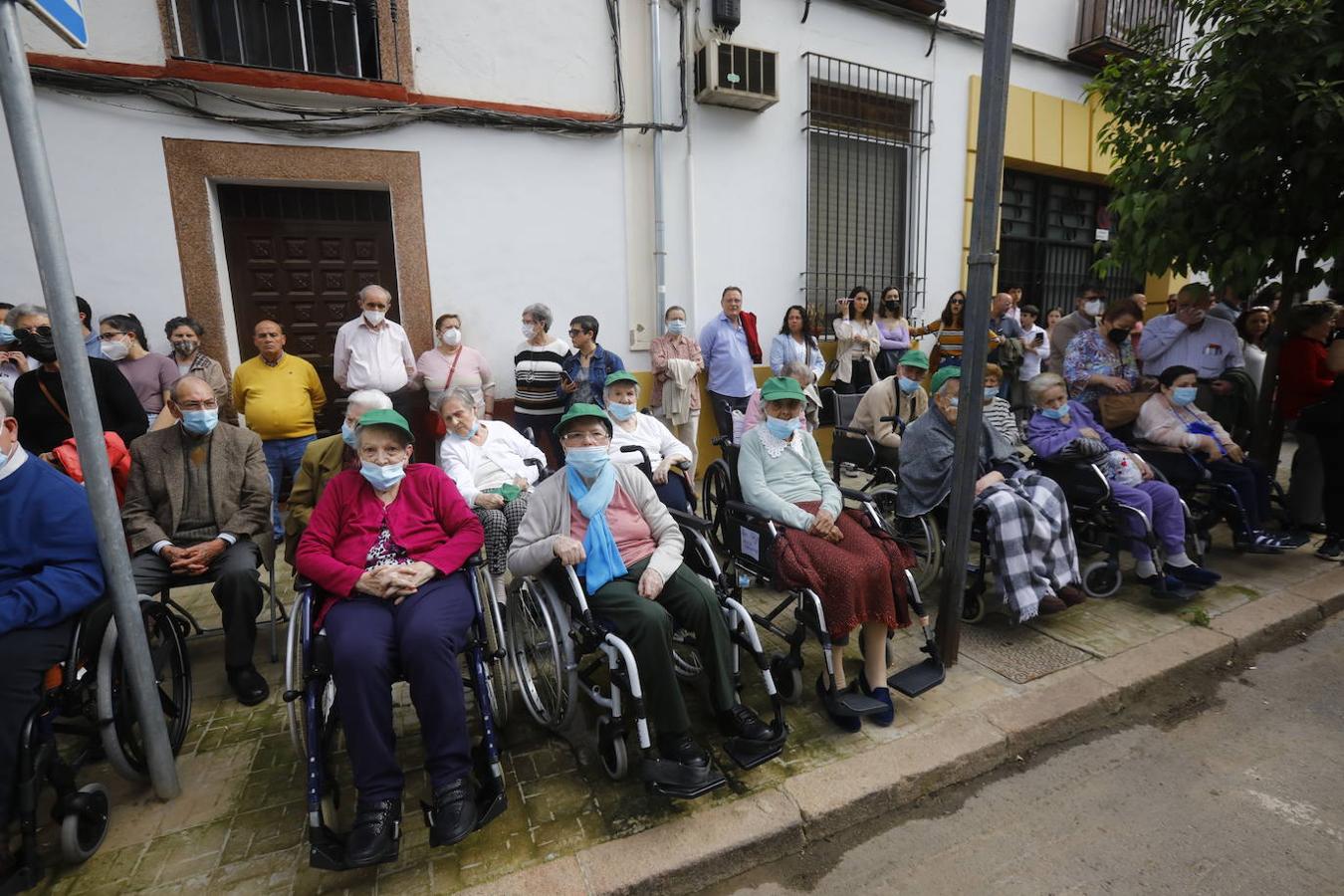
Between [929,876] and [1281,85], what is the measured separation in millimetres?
4490

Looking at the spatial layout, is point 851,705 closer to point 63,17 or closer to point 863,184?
point 63,17

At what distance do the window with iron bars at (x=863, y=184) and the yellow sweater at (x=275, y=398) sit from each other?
476cm

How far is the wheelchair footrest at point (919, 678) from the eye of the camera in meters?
2.89

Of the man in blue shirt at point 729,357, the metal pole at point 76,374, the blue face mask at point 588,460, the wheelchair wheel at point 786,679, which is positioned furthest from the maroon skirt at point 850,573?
the man in blue shirt at point 729,357

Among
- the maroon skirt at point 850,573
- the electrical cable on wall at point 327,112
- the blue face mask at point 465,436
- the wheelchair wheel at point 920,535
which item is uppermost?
the electrical cable on wall at point 327,112

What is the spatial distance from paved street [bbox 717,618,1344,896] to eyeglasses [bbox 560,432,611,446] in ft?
5.38

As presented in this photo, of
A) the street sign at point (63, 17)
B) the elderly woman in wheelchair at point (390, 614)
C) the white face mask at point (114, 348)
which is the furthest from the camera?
the white face mask at point (114, 348)

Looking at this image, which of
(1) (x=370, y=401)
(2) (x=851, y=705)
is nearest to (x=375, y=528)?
(1) (x=370, y=401)

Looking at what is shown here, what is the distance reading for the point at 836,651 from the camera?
9.24 ft

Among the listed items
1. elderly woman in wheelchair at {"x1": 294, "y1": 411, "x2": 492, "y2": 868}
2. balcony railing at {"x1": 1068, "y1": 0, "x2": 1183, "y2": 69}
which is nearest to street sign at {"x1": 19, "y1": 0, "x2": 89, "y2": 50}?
elderly woman in wheelchair at {"x1": 294, "y1": 411, "x2": 492, "y2": 868}

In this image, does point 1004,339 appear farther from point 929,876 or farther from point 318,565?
point 318,565

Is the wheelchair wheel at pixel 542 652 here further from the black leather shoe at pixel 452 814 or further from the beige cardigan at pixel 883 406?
the beige cardigan at pixel 883 406

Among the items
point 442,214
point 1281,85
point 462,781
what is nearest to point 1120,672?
point 462,781

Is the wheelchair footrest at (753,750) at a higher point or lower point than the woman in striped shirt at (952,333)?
lower
